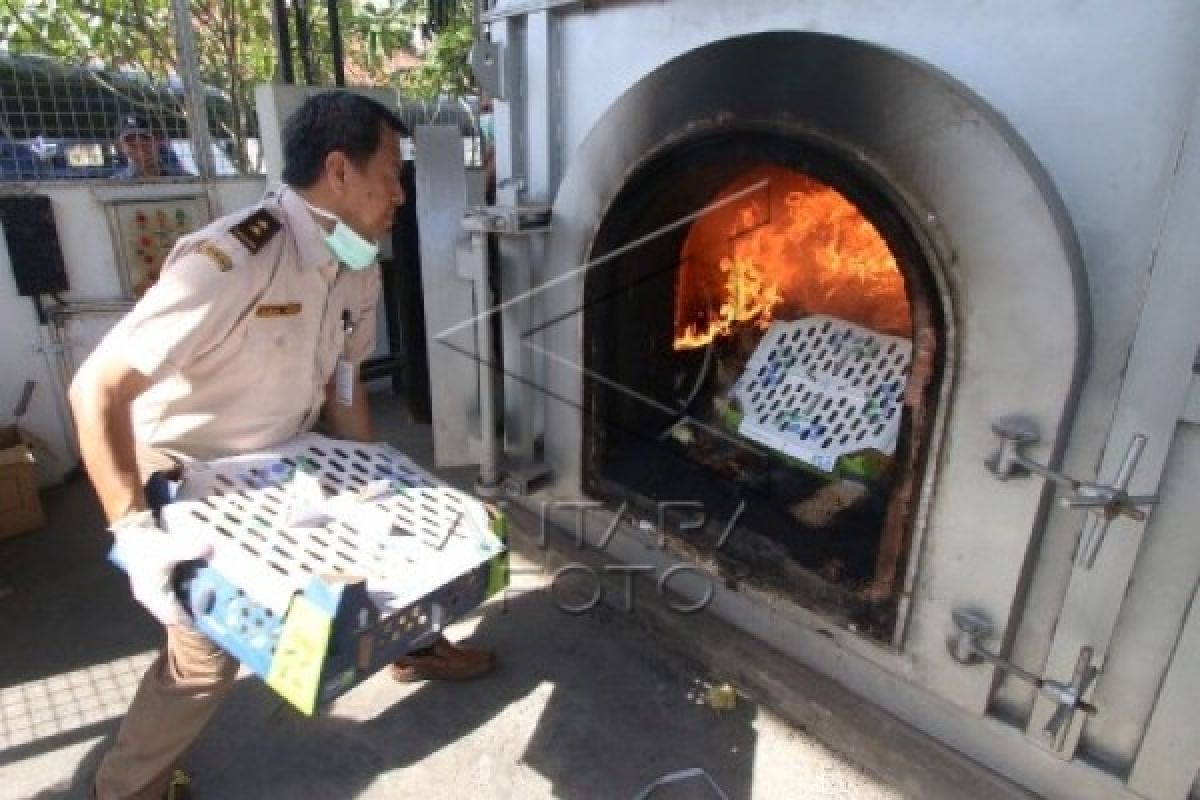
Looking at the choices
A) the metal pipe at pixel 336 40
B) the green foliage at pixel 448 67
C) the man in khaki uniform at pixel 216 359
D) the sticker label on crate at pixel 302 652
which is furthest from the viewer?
the green foliage at pixel 448 67

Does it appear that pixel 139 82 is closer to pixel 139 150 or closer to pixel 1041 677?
pixel 139 150

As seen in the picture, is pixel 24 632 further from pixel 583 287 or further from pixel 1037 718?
pixel 1037 718

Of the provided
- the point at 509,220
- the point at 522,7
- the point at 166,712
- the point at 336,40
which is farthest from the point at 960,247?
the point at 336,40

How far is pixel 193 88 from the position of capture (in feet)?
12.7

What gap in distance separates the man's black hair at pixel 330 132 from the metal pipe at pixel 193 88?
8.24 feet

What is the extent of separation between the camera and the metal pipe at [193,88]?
3.76m

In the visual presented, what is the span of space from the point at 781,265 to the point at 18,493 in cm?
343

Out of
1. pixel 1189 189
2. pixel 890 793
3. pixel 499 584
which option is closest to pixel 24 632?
pixel 499 584

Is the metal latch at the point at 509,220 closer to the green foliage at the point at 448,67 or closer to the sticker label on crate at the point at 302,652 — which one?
the sticker label on crate at the point at 302,652

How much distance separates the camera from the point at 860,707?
82.1 inches

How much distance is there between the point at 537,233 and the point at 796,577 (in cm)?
144

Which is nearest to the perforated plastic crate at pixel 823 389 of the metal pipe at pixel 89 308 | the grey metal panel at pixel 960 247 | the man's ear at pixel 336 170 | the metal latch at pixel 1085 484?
the grey metal panel at pixel 960 247

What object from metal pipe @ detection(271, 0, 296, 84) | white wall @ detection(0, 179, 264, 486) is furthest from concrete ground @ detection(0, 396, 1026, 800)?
metal pipe @ detection(271, 0, 296, 84)

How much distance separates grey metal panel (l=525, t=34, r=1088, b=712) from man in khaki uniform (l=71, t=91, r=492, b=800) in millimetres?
925
